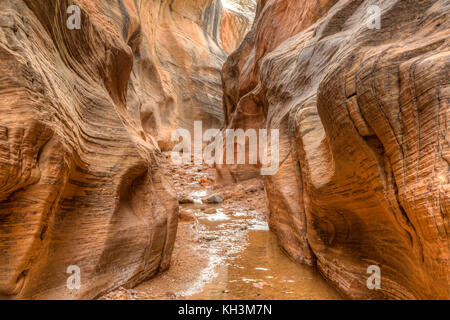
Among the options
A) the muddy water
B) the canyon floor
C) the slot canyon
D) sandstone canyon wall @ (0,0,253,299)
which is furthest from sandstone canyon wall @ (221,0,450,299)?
sandstone canyon wall @ (0,0,253,299)

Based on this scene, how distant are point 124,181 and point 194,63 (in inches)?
786

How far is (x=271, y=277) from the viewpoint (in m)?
3.92

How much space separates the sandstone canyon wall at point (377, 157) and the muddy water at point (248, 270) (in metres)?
0.28

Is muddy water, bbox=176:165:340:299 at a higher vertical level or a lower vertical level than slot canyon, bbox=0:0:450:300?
lower

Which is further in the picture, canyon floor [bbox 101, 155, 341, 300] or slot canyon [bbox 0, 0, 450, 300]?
canyon floor [bbox 101, 155, 341, 300]

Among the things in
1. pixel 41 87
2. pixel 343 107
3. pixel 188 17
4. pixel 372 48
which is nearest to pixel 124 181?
pixel 41 87

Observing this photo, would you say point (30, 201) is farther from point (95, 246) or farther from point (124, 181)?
point (124, 181)

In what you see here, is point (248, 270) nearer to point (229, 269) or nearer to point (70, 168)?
point (229, 269)

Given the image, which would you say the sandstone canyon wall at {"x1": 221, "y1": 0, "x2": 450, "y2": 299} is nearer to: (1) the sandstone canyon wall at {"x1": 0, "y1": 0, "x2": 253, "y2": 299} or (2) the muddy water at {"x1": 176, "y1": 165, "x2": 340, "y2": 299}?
(2) the muddy water at {"x1": 176, "y1": 165, "x2": 340, "y2": 299}

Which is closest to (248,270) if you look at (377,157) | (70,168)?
(377,157)

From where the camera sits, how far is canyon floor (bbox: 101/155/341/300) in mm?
3363

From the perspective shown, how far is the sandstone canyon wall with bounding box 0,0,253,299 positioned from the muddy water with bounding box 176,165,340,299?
877 mm

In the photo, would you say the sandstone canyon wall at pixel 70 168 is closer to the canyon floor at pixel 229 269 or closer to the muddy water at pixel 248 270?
the canyon floor at pixel 229 269

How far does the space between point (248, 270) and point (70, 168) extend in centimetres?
295
